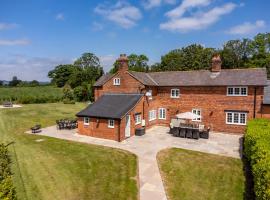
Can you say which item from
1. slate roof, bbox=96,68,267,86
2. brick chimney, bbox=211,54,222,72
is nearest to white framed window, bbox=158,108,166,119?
slate roof, bbox=96,68,267,86

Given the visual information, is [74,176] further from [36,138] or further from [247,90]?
[247,90]

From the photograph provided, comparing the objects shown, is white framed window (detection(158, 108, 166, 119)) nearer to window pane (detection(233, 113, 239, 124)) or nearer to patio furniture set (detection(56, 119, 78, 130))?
window pane (detection(233, 113, 239, 124))

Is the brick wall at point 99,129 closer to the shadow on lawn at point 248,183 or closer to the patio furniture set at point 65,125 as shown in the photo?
the patio furniture set at point 65,125

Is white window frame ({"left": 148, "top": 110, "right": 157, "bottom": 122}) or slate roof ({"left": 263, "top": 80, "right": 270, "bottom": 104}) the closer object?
slate roof ({"left": 263, "top": 80, "right": 270, "bottom": 104})

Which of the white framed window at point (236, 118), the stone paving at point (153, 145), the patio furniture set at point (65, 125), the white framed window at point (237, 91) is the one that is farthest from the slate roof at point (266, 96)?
the patio furniture set at point (65, 125)

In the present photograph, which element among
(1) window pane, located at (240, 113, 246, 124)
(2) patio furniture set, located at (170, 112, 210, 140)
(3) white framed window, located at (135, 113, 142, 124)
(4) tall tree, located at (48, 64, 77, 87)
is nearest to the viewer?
(2) patio furniture set, located at (170, 112, 210, 140)

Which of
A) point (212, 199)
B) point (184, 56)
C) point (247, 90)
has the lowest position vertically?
point (212, 199)

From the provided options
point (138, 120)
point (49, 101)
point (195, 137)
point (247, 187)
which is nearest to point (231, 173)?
point (247, 187)
